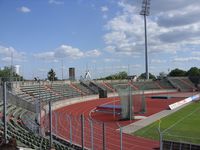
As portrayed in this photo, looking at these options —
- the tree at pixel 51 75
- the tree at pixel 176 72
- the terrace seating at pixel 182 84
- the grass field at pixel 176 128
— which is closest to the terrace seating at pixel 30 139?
the grass field at pixel 176 128

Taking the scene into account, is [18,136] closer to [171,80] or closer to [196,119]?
[196,119]

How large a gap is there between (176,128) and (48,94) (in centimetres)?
2921

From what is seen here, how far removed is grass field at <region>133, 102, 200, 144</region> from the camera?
24500 millimetres

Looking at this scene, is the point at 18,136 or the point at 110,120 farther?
the point at 110,120

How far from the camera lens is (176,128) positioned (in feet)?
93.9

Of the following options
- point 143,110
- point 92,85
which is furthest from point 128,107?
point 92,85

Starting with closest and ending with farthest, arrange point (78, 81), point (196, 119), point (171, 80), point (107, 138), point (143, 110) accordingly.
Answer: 1. point (107, 138)
2. point (196, 119)
3. point (143, 110)
4. point (78, 81)
5. point (171, 80)

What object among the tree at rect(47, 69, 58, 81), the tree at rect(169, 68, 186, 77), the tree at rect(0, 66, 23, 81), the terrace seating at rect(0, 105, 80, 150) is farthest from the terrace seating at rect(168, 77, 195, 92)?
the terrace seating at rect(0, 105, 80, 150)

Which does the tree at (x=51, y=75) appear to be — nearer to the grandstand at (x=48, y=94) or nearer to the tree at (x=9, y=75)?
the tree at (x=9, y=75)

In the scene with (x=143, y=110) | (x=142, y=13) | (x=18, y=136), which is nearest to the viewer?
(x=18, y=136)

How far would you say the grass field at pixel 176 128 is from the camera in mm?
24500

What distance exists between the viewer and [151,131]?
2717 centimetres

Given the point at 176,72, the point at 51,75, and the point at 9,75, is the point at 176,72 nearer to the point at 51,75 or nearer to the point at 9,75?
the point at 51,75

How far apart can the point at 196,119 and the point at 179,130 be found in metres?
7.27
